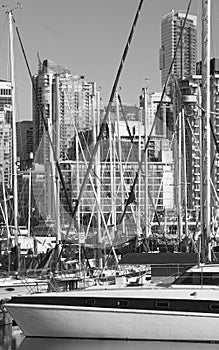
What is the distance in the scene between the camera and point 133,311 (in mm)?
26281

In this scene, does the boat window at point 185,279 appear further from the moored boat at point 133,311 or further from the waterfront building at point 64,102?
the waterfront building at point 64,102

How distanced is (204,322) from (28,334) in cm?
589

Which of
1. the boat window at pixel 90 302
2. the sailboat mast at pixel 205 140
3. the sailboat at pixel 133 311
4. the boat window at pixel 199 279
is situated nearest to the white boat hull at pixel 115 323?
the sailboat at pixel 133 311

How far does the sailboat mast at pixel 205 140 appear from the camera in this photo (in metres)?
28.9

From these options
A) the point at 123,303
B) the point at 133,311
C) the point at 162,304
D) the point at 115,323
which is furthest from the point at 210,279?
the point at 115,323

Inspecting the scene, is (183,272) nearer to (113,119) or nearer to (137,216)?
(137,216)

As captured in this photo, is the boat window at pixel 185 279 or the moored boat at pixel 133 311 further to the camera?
the boat window at pixel 185 279

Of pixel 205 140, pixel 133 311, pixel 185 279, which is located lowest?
pixel 133 311

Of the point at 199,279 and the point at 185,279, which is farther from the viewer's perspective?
the point at 185,279

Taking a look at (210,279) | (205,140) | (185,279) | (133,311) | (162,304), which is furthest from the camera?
(205,140)

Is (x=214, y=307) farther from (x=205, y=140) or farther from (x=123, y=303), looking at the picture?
(x=205, y=140)

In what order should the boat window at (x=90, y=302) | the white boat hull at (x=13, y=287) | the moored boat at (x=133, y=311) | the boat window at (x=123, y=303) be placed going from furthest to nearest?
the white boat hull at (x=13, y=287) → the boat window at (x=90, y=302) → the boat window at (x=123, y=303) → the moored boat at (x=133, y=311)

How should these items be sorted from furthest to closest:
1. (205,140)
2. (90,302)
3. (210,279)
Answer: (205,140) → (210,279) → (90,302)

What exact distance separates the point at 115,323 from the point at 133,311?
2.53ft
